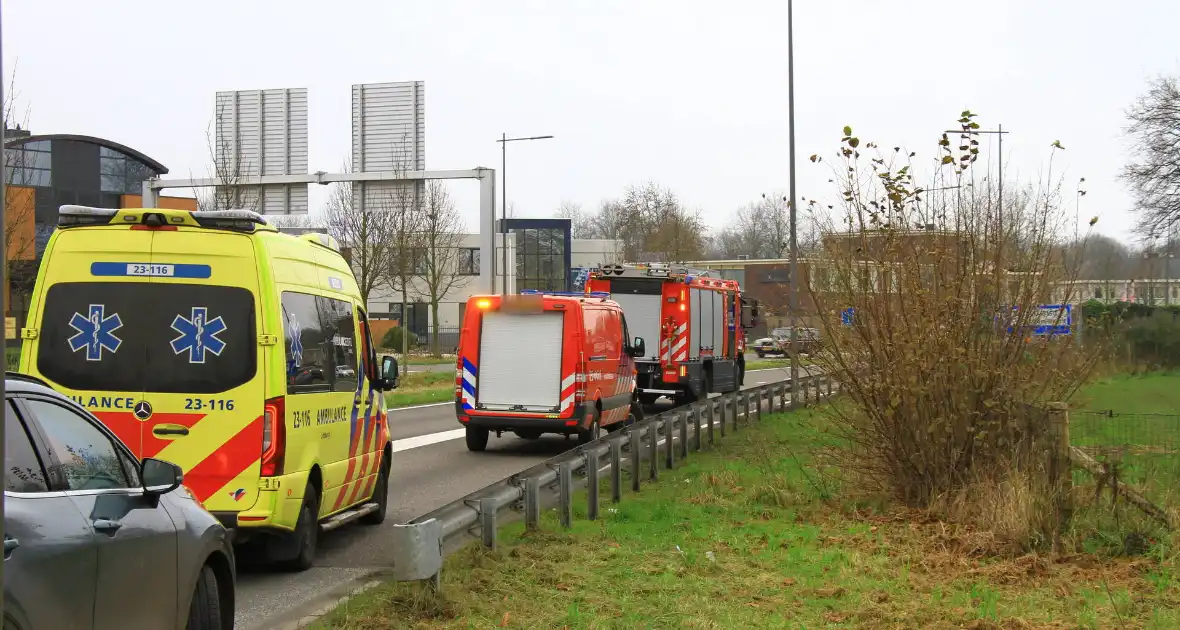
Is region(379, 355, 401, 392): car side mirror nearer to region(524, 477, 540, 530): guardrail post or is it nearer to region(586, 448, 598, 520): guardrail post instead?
region(586, 448, 598, 520): guardrail post

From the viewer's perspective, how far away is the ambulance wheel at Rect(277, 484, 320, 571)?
919 cm

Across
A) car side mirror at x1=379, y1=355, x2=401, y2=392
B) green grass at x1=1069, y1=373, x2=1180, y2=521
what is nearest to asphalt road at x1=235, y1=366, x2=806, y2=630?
car side mirror at x1=379, y1=355, x2=401, y2=392

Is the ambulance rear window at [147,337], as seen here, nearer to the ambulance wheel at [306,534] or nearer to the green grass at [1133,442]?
the ambulance wheel at [306,534]

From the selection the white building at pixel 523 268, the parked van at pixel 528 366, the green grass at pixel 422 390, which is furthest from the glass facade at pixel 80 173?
the parked van at pixel 528 366

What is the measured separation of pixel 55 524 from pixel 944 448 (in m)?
8.16

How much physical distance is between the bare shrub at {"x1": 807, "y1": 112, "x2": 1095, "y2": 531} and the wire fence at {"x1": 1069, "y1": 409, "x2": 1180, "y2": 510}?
0.79 m

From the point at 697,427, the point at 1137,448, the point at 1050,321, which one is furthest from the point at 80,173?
the point at 1137,448

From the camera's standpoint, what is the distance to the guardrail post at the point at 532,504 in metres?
9.83

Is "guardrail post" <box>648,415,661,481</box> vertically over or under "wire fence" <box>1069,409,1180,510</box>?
under

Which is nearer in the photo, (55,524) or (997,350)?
(55,524)

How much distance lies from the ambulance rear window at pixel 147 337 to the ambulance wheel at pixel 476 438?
9.58 meters

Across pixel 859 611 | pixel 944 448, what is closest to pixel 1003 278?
pixel 944 448

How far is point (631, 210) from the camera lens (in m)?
73.7

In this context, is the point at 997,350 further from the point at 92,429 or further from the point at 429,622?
the point at 92,429
